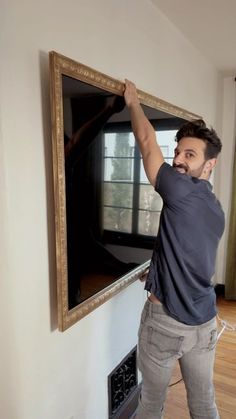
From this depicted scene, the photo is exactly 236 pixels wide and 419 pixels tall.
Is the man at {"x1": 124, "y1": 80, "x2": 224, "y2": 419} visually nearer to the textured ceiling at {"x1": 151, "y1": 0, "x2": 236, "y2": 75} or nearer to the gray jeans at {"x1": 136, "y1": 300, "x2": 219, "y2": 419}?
the gray jeans at {"x1": 136, "y1": 300, "x2": 219, "y2": 419}

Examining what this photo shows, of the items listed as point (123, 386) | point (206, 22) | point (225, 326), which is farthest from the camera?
point (225, 326)

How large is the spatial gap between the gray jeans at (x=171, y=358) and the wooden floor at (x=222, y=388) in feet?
2.18

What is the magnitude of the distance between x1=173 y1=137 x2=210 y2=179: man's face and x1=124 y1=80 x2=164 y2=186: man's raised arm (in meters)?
0.11

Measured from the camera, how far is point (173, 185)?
3.57 ft

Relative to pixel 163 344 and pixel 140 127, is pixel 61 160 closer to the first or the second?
pixel 140 127

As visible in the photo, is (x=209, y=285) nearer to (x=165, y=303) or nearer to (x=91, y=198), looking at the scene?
(x=165, y=303)

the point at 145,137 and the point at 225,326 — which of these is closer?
the point at 145,137

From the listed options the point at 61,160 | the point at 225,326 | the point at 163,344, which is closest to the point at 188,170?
the point at 61,160

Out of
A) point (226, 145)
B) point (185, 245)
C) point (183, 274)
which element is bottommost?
point (183, 274)

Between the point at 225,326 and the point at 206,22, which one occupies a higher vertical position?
the point at 206,22

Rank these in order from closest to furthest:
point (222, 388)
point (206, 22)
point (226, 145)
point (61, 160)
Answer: point (61, 160)
point (206, 22)
point (222, 388)
point (226, 145)

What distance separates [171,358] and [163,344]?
0.23ft

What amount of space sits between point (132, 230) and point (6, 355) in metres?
0.84

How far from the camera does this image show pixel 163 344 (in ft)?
3.97
